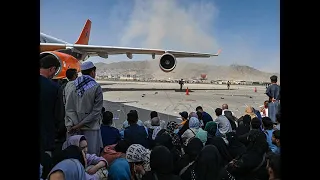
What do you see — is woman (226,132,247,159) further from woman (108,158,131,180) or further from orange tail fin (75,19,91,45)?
orange tail fin (75,19,91,45)

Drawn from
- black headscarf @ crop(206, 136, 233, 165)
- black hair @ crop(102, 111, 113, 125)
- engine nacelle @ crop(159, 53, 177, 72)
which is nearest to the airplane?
engine nacelle @ crop(159, 53, 177, 72)

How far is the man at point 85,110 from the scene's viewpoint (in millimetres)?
3621

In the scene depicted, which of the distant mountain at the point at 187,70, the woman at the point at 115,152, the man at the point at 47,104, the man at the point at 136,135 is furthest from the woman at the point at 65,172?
the distant mountain at the point at 187,70

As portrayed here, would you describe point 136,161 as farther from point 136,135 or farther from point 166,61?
point 166,61

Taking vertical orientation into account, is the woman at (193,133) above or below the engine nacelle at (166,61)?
below

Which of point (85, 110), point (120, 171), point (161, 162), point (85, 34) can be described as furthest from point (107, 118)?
point (85, 34)

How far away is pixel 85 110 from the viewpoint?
3.64 meters

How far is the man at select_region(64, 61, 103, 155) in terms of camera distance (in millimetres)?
3621

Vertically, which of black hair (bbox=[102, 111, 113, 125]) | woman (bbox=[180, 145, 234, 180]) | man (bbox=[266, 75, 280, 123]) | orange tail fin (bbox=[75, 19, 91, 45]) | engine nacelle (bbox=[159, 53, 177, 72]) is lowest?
woman (bbox=[180, 145, 234, 180])

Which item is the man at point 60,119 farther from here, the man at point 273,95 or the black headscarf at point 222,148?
the man at point 273,95
